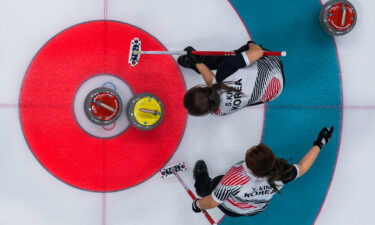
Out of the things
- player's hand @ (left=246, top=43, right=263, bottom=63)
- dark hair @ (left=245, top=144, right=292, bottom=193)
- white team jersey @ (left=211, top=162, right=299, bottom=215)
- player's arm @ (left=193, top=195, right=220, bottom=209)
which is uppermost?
player's hand @ (left=246, top=43, right=263, bottom=63)

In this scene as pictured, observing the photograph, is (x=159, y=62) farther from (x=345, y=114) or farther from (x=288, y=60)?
(x=345, y=114)

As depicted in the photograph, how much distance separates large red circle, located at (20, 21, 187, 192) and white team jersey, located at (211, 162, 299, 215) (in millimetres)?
814

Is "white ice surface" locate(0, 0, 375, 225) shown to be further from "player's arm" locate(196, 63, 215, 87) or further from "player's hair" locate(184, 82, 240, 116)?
"player's hair" locate(184, 82, 240, 116)

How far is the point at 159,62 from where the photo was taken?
304cm

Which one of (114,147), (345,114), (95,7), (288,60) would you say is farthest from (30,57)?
(345,114)

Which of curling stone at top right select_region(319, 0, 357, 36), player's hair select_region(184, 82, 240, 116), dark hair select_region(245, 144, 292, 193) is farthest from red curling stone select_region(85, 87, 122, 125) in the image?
curling stone at top right select_region(319, 0, 357, 36)

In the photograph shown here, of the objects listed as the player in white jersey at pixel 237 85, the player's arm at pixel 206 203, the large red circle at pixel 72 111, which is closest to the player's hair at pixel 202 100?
the player in white jersey at pixel 237 85

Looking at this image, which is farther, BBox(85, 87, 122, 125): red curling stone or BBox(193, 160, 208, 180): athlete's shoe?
BBox(193, 160, 208, 180): athlete's shoe

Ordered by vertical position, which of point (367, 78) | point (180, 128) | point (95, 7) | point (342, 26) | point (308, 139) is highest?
point (95, 7)

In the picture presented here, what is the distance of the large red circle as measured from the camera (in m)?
2.99

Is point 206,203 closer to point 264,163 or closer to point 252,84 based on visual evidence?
point 264,163

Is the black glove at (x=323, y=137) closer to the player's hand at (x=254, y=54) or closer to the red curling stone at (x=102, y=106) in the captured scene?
the player's hand at (x=254, y=54)

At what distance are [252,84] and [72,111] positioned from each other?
4.80 feet

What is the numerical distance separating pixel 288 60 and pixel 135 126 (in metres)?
1.37
